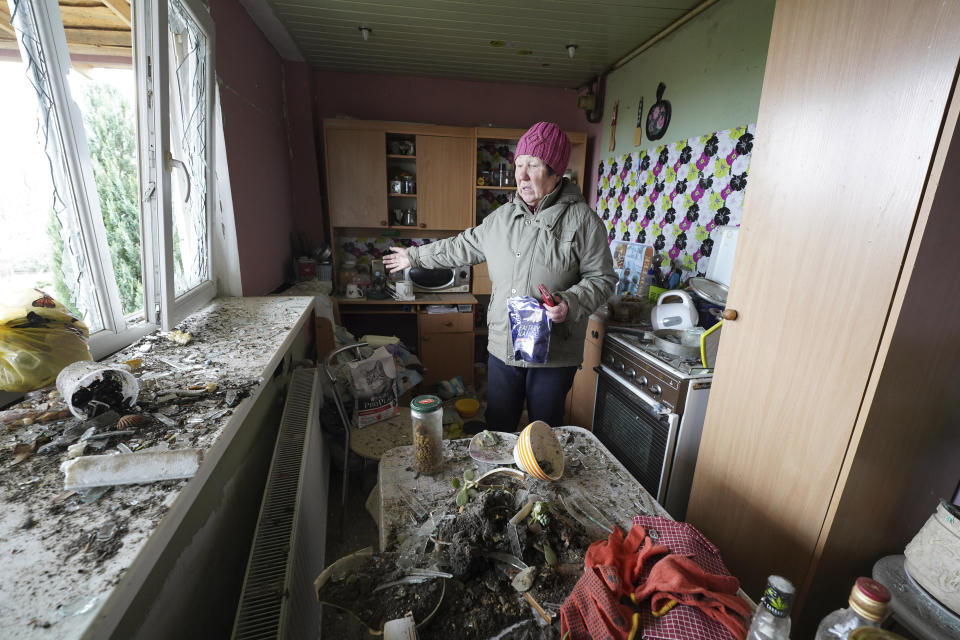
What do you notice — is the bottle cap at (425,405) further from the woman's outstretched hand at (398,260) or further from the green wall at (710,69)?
the green wall at (710,69)

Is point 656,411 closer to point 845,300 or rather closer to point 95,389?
point 845,300

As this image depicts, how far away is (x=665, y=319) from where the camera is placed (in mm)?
2098

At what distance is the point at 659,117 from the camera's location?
2.62 m

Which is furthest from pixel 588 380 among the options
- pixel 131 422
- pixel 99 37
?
pixel 99 37

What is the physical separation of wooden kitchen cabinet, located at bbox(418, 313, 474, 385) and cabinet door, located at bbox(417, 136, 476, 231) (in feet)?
2.61

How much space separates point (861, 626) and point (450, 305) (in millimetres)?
2862

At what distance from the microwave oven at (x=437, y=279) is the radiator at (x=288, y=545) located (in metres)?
1.82

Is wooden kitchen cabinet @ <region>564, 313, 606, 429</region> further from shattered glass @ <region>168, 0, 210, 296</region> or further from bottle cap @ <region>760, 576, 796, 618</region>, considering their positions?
shattered glass @ <region>168, 0, 210, 296</region>

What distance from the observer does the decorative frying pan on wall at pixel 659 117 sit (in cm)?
256

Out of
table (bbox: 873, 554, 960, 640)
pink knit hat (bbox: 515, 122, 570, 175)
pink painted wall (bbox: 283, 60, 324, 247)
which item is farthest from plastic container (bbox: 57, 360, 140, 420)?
pink painted wall (bbox: 283, 60, 324, 247)

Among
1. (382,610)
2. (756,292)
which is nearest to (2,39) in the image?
(382,610)

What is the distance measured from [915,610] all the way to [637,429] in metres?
1.06

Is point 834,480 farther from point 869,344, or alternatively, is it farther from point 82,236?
point 82,236

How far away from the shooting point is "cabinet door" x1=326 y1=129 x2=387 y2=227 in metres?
3.08
